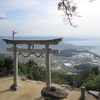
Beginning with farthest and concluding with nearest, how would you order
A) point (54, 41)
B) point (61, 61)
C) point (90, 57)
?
point (90, 57)
point (61, 61)
point (54, 41)

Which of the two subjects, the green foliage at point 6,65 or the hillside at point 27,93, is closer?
the hillside at point 27,93

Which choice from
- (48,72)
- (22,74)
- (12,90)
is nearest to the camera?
(48,72)

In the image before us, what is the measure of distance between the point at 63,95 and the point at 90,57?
42.2 feet

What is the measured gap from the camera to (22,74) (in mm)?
9195

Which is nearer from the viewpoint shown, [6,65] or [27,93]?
[27,93]

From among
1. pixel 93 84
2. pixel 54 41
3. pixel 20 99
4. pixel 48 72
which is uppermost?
pixel 54 41

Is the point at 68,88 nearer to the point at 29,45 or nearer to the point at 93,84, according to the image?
the point at 93,84

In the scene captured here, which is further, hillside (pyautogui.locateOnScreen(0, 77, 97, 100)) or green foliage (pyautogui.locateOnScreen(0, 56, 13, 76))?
green foliage (pyautogui.locateOnScreen(0, 56, 13, 76))

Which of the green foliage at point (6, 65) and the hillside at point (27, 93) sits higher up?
the green foliage at point (6, 65)

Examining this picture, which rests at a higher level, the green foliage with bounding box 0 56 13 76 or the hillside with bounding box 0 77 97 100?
the green foliage with bounding box 0 56 13 76

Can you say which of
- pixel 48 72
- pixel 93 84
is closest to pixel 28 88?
pixel 48 72

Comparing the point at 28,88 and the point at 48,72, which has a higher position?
the point at 48,72

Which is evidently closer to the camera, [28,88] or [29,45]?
[29,45]

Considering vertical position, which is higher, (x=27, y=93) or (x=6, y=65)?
(x=6, y=65)
